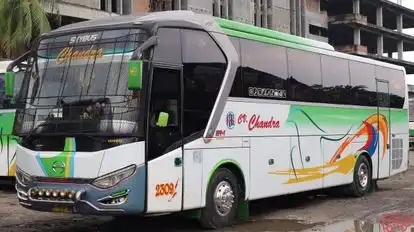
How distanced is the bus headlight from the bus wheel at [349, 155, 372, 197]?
7525 millimetres

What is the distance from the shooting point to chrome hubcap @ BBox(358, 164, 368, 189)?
47.8ft

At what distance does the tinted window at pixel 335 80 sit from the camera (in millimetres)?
13031

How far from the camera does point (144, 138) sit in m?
8.36

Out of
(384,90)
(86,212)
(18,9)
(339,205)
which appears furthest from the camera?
(18,9)

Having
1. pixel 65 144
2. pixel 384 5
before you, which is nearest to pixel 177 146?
pixel 65 144

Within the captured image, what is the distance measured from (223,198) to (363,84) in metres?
6.27

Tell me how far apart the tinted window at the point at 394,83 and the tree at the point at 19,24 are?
38.9 ft

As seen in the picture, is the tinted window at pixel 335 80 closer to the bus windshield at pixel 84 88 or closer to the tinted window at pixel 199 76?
the tinted window at pixel 199 76

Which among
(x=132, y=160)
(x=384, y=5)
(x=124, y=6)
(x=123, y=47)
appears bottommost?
(x=132, y=160)

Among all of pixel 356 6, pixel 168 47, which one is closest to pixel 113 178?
pixel 168 47

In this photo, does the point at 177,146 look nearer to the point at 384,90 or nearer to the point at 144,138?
the point at 144,138

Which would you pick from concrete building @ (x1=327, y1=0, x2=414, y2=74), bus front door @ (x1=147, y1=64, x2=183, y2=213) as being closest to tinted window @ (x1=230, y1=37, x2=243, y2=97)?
bus front door @ (x1=147, y1=64, x2=183, y2=213)

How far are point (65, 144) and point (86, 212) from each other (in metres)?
1.02

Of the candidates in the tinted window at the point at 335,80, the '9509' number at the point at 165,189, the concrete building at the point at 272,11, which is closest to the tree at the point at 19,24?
the tinted window at the point at 335,80
